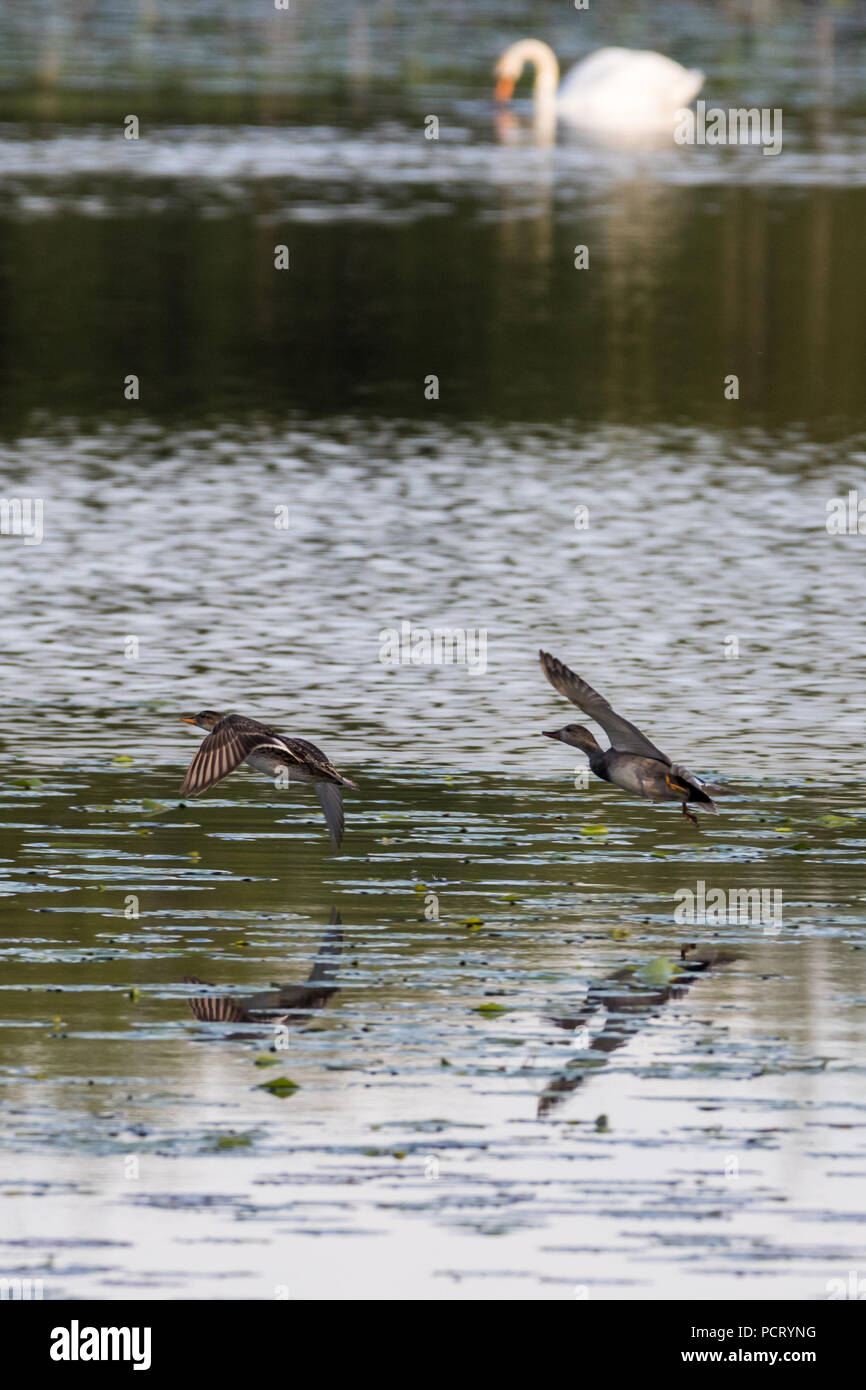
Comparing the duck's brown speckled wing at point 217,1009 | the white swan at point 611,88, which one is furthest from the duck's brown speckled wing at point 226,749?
the white swan at point 611,88

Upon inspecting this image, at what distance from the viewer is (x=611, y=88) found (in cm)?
5609

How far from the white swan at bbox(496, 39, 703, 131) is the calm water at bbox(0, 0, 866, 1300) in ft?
38.2

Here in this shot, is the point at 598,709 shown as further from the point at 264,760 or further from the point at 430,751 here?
the point at 430,751

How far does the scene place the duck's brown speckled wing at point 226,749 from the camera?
45.0 ft

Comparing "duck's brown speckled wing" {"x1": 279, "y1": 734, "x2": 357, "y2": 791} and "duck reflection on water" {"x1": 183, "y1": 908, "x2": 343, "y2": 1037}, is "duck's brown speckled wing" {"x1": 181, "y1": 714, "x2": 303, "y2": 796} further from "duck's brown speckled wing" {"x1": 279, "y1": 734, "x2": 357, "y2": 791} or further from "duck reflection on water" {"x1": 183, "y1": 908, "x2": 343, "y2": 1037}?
"duck reflection on water" {"x1": 183, "y1": 908, "x2": 343, "y2": 1037}

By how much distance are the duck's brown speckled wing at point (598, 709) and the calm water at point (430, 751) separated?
64cm

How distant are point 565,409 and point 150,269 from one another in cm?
1058

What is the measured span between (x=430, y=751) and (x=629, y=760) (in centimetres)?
290

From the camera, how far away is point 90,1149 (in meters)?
10.3

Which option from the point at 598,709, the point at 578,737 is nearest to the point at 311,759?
the point at 598,709

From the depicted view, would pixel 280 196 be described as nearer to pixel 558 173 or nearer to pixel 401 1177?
pixel 558 173

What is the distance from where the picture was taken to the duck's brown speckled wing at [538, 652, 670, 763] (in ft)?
44.3

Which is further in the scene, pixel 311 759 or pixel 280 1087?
pixel 311 759

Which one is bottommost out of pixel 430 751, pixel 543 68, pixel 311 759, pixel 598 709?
pixel 430 751
